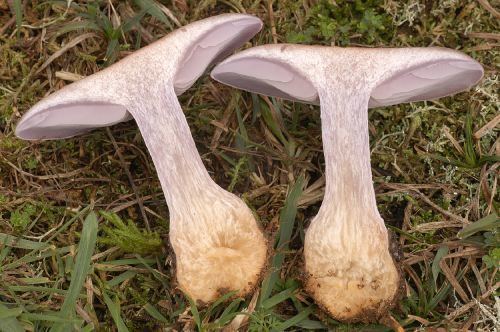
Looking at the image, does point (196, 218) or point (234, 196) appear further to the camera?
point (234, 196)

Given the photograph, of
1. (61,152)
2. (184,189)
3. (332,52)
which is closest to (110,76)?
(184,189)

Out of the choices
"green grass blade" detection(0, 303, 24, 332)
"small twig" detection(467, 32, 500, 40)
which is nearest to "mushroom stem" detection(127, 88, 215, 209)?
"green grass blade" detection(0, 303, 24, 332)

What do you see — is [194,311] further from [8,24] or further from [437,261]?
[8,24]

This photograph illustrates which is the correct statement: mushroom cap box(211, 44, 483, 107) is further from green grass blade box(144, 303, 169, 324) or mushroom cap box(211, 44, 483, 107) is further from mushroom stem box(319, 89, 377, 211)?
green grass blade box(144, 303, 169, 324)

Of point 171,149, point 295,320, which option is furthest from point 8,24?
point 295,320

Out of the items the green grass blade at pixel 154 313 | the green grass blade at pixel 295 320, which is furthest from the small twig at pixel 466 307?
the green grass blade at pixel 154 313

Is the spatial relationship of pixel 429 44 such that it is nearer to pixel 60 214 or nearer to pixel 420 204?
pixel 420 204

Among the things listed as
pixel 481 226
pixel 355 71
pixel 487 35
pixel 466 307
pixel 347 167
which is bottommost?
pixel 466 307

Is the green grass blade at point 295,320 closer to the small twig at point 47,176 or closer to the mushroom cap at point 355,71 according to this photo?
the mushroom cap at point 355,71
